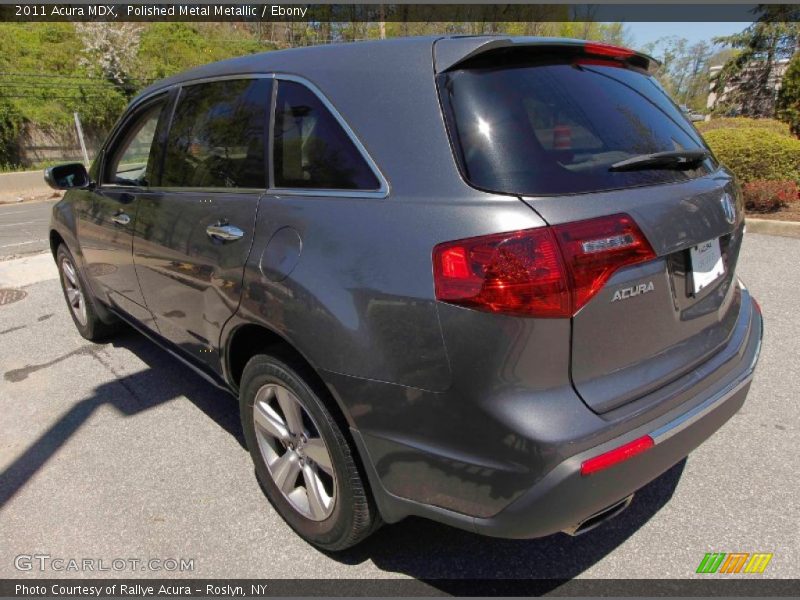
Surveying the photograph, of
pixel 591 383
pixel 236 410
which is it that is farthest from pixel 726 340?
pixel 236 410

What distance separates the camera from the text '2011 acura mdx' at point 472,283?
1477 millimetres

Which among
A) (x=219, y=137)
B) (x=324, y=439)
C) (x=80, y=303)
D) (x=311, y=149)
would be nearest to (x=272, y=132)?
(x=311, y=149)

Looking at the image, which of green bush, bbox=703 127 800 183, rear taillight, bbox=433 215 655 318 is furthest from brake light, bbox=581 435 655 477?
green bush, bbox=703 127 800 183

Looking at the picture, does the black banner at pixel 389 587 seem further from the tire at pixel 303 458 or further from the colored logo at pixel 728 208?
the colored logo at pixel 728 208

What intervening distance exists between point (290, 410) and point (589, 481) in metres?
1.14

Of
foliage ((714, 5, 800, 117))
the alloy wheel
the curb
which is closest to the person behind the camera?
the alloy wheel

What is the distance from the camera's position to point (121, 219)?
123 inches

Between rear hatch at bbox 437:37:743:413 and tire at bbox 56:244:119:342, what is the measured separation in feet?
11.5

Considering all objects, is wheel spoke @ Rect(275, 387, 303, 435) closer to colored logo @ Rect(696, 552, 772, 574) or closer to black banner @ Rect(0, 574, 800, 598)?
black banner @ Rect(0, 574, 800, 598)

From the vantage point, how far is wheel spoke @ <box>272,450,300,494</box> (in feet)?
7.25

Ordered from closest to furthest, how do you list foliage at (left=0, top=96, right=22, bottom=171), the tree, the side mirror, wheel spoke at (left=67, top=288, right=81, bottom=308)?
the side mirror
wheel spoke at (left=67, top=288, right=81, bottom=308)
foliage at (left=0, top=96, right=22, bottom=171)
the tree

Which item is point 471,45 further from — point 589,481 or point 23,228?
point 23,228

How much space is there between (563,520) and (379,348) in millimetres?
714

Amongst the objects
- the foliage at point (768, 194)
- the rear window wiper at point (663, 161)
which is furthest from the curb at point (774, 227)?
the rear window wiper at point (663, 161)
